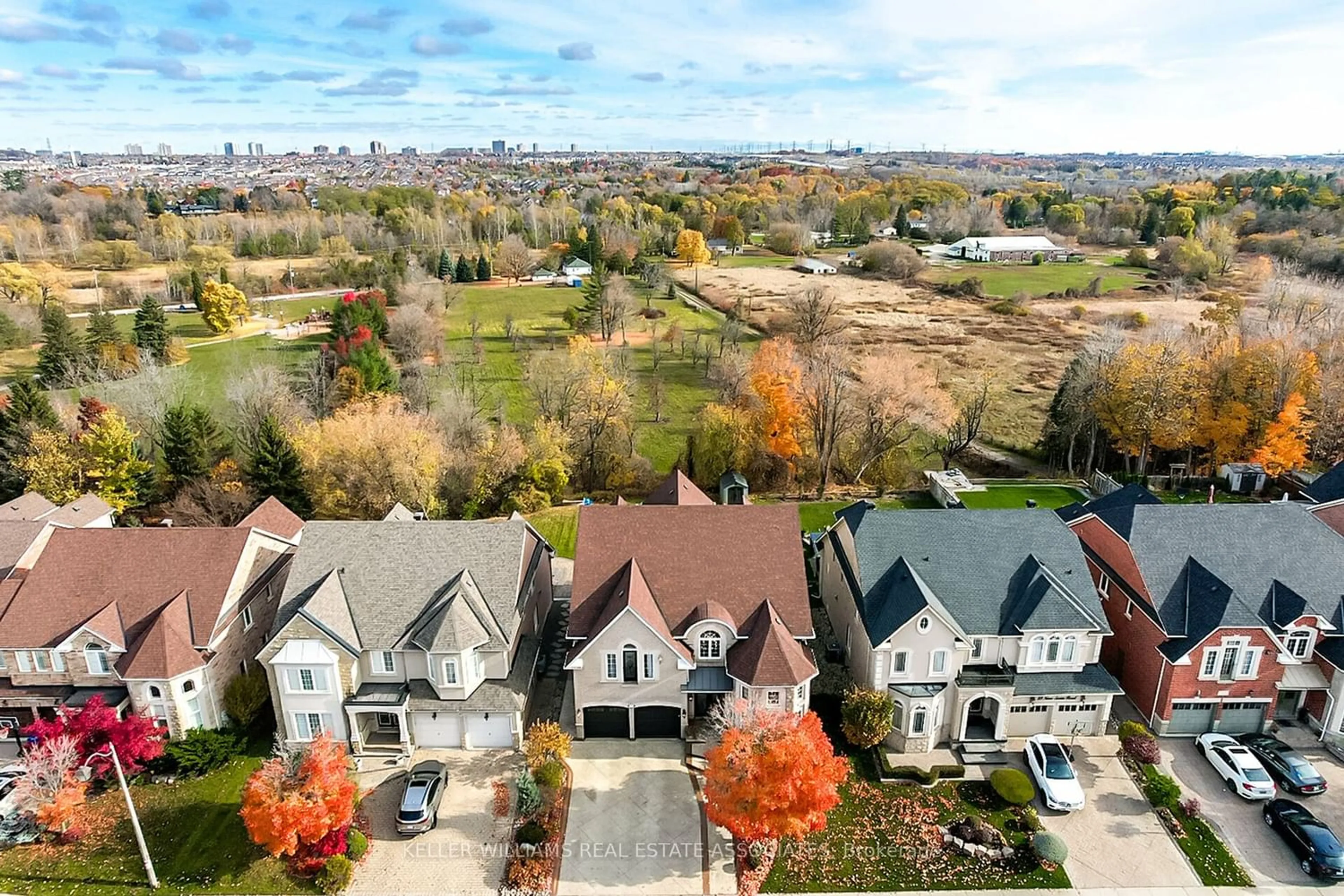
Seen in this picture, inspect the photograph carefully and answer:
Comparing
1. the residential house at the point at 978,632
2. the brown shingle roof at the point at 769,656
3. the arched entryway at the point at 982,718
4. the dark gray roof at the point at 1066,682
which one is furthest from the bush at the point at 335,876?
the dark gray roof at the point at 1066,682

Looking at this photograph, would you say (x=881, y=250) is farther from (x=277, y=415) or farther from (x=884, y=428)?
(x=277, y=415)

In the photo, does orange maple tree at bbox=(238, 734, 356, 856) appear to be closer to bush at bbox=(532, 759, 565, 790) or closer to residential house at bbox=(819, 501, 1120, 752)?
bush at bbox=(532, 759, 565, 790)

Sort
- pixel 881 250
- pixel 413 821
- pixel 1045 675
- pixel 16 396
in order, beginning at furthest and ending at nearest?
pixel 881 250 < pixel 16 396 < pixel 1045 675 < pixel 413 821

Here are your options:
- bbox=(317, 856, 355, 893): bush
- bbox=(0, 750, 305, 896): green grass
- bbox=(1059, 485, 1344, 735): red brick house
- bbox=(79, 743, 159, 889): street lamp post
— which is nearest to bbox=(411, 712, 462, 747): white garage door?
bbox=(317, 856, 355, 893): bush

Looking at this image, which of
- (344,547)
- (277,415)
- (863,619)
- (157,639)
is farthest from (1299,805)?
(277,415)

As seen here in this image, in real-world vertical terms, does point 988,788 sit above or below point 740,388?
below

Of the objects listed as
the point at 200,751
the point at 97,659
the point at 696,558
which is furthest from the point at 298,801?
the point at 696,558
